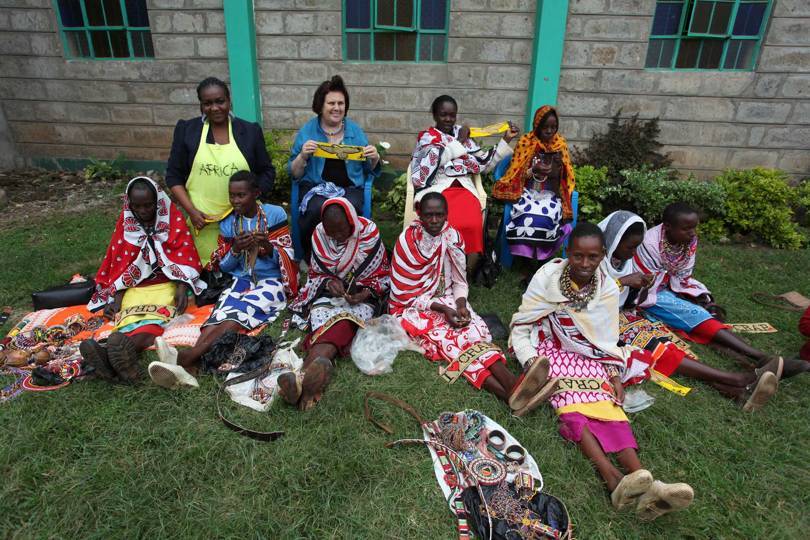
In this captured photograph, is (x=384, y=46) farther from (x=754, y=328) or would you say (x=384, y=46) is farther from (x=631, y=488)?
(x=631, y=488)

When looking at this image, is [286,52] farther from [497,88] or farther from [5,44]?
[5,44]

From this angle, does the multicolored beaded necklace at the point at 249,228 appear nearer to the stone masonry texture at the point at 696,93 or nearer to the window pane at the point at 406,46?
the window pane at the point at 406,46

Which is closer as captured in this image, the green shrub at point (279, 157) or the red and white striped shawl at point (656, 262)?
the red and white striped shawl at point (656, 262)

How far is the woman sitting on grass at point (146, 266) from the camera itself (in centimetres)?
331

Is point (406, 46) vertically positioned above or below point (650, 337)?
above

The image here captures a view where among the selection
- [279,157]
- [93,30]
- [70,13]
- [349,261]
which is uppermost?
[70,13]

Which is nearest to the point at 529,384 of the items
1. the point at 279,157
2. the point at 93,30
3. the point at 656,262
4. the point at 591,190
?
the point at 656,262

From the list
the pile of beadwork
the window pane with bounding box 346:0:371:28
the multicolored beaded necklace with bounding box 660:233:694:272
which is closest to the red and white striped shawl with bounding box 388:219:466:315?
the pile of beadwork

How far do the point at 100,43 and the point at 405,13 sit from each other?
14.5 ft

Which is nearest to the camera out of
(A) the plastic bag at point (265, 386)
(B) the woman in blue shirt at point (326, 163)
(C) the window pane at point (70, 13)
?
(A) the plastic bag at point (265, 386)

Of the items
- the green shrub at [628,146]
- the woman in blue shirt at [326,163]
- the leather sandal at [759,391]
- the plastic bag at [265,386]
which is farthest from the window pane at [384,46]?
the leather sandal at [759,391]

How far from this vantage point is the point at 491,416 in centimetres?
265

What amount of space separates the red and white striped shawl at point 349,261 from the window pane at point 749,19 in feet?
18.7

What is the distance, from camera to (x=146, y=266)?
3486 millimetres
